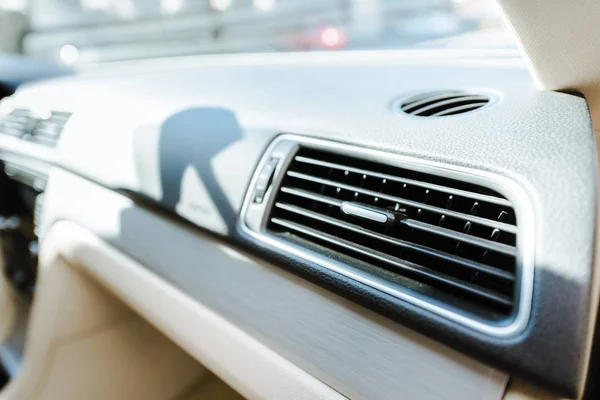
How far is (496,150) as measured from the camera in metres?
0.78

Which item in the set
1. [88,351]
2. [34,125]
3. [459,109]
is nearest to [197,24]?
[34,125]

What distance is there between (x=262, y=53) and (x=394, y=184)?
1433 millimetres

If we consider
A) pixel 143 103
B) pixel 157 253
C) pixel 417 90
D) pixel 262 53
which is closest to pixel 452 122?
pixel 417 90

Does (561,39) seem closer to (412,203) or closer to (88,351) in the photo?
(412,203)

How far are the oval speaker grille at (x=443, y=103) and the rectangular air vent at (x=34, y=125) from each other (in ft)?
4.12

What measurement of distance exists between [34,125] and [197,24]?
4133 millimetres

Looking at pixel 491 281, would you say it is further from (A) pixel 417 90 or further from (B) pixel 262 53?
(B) pixel 262 53

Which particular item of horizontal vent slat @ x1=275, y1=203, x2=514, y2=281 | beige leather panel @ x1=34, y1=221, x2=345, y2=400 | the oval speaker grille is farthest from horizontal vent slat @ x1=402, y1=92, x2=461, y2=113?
beige leather panel @ x1=34, y1=221, x2=345, y2=400

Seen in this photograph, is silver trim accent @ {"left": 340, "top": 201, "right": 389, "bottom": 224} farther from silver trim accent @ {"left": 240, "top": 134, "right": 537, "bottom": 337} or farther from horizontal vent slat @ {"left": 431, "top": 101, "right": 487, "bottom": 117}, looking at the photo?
horizontal vent slat @ {"left": 431, "top": 101, "right": 487, "bottom": 117}

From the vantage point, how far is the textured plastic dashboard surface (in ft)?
2.14

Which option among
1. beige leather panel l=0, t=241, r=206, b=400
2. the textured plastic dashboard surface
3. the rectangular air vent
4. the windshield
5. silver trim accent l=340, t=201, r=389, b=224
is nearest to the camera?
the textured plastic dashboard surface

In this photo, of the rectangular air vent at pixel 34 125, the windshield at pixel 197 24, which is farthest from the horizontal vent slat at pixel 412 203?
the windshield at pixel 197 24

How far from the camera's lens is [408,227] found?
0.82 m

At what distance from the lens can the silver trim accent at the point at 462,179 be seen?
0.68 metres
